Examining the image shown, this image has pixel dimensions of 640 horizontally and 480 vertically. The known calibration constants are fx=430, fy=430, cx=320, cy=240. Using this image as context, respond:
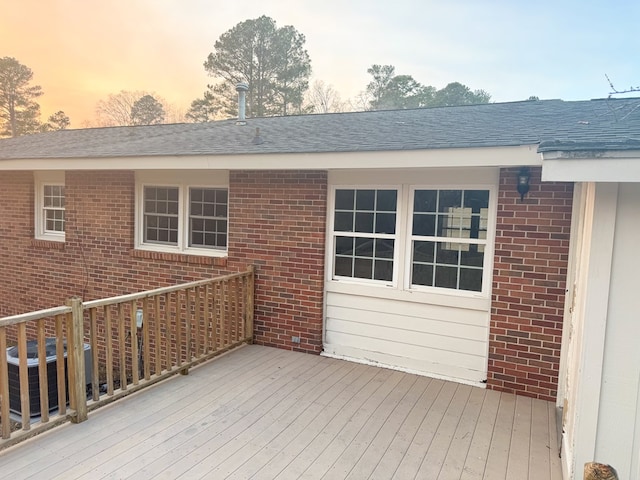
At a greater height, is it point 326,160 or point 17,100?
point 17,100

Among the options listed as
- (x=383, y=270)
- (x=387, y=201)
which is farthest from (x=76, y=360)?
(x=387, y=201)

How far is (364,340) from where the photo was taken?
521cm

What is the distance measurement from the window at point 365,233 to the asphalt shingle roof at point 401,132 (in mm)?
678

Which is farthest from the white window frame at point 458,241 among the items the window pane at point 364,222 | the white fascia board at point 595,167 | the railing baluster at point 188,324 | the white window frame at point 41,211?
the white window frame at point 41,211

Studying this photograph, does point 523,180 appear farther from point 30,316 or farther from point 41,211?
point 41,211

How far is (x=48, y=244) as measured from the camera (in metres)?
7.30

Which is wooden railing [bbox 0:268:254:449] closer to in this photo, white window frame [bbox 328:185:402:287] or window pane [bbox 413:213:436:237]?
white window frame [bbox 328:185:402:287]

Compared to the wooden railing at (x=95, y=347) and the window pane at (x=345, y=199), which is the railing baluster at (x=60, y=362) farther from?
the window pane at (x=345, y=199)

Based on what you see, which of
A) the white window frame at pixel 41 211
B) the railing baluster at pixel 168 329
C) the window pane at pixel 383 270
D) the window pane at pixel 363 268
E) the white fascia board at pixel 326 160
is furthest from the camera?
the white window frame at pixel 41 211

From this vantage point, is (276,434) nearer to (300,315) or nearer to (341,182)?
(300,315)

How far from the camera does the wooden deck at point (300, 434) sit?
114 inches

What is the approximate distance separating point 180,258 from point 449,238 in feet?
12.3

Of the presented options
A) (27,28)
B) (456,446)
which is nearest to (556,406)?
(456,446)

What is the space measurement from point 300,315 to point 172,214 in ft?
8.56
